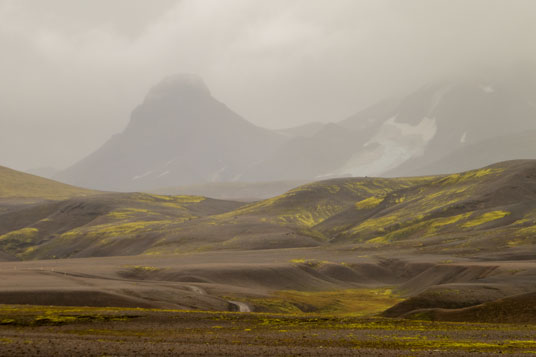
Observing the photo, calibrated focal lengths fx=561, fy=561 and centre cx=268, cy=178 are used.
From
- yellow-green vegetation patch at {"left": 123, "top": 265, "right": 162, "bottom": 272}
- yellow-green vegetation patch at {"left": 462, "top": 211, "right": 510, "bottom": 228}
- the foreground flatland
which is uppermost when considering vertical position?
yellow-green vegetation patch at {"left": 462, "top": 211, "right": 510, "bottom": 228}

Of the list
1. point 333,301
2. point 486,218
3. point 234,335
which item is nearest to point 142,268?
point 333,301

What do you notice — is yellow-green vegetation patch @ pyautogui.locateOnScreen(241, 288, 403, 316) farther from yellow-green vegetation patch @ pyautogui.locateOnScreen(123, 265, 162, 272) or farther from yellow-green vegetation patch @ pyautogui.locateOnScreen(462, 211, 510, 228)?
yellow-green vegetation patch @ pyautogui.locateOnScreen(462, 211, 510, 228)

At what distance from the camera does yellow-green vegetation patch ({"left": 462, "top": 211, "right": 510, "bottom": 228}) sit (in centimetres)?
15785

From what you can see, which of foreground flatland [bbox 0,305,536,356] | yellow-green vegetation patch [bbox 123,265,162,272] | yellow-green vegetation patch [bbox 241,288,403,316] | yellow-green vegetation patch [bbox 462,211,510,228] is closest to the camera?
foreground flatland [bbox 0,305,536,356]

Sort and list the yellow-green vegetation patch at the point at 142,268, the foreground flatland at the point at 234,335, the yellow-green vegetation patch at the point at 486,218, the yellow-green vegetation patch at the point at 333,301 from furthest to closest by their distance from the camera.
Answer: the yellow-green vegetation patch at the point at 486,218 → the yellow-green vegetation patch at the point at 142,268 → the yellow-green vegetation patch at the point at 333,301 → the foreground flatland at the point at 234,335

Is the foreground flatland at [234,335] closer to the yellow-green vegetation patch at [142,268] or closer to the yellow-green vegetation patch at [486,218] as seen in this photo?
the yellow-green vegetation patch at [142,268]

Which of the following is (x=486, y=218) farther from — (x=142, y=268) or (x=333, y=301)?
(x=142, y=268)

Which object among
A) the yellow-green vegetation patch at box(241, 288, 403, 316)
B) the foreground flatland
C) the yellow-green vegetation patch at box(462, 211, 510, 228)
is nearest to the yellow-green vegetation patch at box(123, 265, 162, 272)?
the yellow-green vegetation patch at box(241, 288, 403, 316)

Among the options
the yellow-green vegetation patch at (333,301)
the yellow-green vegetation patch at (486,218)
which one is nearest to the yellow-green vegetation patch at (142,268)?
the yellow-green vegetation patch at (333,301)

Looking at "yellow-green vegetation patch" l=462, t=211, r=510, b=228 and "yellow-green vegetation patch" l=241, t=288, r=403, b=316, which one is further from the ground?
"yellow-green vegetation patch" l=462, t=211, r=510, b=228

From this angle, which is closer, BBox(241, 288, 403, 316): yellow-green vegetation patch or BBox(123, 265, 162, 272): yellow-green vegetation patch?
BBox(241, 288, 403, 316): yellow-green vegetation patch

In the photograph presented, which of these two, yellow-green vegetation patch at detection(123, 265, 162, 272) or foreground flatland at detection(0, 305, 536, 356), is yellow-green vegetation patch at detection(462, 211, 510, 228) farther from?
foreground flatland at detection(0, 305, 536, 356)

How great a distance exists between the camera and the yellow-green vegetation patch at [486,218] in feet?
518

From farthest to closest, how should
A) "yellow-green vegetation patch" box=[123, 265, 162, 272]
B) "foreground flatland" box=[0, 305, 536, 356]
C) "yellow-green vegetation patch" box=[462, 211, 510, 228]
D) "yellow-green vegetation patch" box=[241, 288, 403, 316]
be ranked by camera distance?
"yellow-green vegetation patch" box=[462, 211, 510, 228] < "yellow-green vegetation patch" box=[123, 265, 162, 272] < "yellow-green vegetation patch" box=[241, 288, 403, 316] < "foreground flatland" box=[0, 305, 536, 356]
